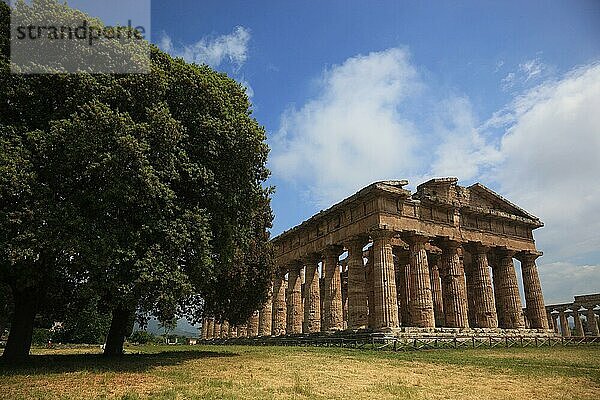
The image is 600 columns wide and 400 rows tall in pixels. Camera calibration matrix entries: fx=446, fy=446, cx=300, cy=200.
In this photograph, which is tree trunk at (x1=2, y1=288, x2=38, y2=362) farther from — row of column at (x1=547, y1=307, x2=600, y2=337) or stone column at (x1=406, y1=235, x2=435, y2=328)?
row of column at (x1=547, y1=307, x2=600, y2=337)

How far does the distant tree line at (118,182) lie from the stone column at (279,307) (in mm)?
28060

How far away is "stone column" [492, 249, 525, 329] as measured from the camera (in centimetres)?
4072

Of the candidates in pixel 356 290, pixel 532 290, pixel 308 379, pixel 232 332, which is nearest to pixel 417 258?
pixel 356 290

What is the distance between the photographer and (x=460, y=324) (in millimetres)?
36531

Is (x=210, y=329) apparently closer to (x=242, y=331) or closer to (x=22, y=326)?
(x=242, y=331)

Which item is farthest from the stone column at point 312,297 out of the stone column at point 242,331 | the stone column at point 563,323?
the stone column at point 563,323

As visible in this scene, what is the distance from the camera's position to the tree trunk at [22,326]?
19.9 m

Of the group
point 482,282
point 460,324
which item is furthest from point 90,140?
point 482,282

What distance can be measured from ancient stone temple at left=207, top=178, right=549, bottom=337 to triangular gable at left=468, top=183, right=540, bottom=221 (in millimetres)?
94

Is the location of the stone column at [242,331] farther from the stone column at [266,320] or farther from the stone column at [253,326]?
the stone column at [266,320]

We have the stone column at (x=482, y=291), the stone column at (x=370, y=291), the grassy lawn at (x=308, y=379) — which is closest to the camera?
the grassy lawn at (x=308, y=379)

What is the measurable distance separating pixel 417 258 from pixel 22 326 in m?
27.3

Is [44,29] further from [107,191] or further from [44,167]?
[107,191]

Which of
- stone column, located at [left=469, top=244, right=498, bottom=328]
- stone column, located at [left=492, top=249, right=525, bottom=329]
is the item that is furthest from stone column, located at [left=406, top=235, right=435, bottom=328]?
stone column, located at [left=492, top=249, right=525, bottom=329]
